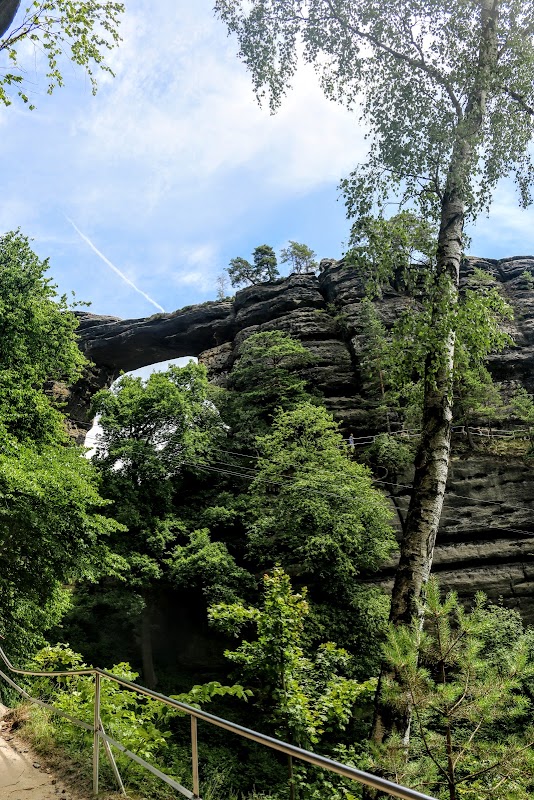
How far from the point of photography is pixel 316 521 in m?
16.5

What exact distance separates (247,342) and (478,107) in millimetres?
21743

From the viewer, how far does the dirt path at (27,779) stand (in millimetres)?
3705

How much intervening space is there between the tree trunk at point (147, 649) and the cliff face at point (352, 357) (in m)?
8.53

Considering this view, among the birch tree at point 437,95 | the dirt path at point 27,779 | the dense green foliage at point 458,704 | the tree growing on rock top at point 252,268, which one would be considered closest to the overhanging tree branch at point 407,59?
the birch tree at point 437,95

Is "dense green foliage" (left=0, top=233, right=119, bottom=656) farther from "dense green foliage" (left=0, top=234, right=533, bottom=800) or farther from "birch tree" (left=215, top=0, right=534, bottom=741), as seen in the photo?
"birch tree" (left=215, top=0, right=534, bottom=741)

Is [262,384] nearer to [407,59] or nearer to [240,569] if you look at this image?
[240,569]

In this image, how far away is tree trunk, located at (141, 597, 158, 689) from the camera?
1794cm

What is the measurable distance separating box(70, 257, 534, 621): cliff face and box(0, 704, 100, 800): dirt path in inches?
652

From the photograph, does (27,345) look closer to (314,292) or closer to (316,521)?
(316,521)

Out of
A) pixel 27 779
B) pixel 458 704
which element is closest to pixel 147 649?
pixel 27 779

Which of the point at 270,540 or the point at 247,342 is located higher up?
the point at 247,342

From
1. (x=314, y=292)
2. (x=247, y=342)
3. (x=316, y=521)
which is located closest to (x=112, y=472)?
(x=316, y=521)

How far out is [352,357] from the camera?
97.2 ft

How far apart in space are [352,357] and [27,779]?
1061 inches
